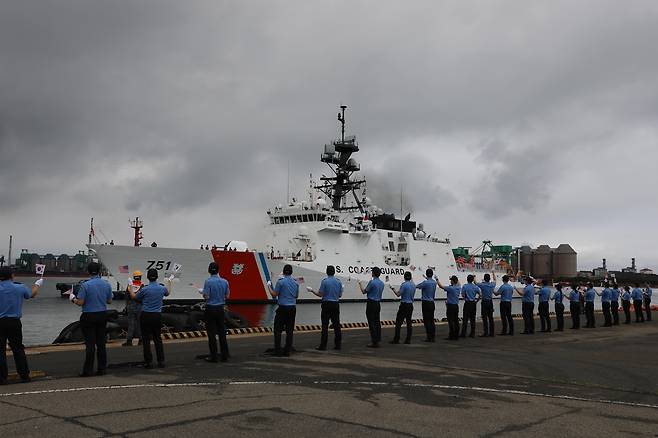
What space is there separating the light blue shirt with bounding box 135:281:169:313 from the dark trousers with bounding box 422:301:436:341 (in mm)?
6377

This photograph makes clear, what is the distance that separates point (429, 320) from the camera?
42.2 ft

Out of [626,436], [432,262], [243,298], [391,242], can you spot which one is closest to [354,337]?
[626,436]

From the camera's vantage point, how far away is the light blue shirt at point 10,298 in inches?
271

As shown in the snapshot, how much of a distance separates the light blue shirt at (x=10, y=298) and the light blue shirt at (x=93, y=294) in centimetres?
70

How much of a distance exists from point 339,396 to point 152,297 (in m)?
3.55

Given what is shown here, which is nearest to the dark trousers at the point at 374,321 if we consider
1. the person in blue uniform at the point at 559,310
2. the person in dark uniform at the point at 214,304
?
the person in dark uniform at the point at 214,304

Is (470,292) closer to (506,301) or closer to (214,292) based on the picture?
(506,301)

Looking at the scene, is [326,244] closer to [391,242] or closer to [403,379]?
[391,242]

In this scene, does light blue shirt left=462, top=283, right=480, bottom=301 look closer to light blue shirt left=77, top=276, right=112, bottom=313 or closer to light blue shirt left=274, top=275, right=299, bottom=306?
light blue shirt left=274, top=275, right=299, bottom=306

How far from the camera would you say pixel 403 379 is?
23.7ft

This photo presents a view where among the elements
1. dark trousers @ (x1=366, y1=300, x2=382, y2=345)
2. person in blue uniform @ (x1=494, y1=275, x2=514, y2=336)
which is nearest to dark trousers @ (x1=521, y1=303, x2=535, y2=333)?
person in blue uniform @ (x1=494, y1=275, x2=514, y2=336)

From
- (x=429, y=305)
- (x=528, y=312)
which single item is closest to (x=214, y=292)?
(x=429, y=305)

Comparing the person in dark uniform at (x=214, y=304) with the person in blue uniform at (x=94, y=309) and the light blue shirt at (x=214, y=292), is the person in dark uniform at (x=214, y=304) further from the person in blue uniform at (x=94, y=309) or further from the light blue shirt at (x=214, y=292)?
the person in blue uniform at (x=94, y=309)

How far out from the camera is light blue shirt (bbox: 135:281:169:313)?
27.2 feet
